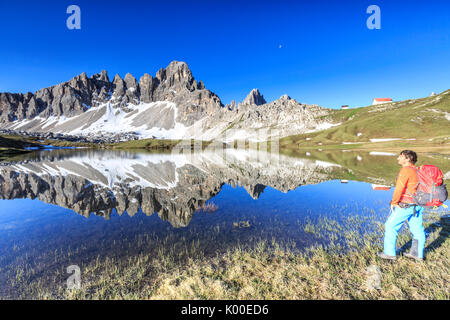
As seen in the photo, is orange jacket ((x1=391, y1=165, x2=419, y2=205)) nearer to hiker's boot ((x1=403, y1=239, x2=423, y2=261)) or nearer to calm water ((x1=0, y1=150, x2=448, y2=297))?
hiker's boot ((x1=403, y1=239, x2=423, y2=261))

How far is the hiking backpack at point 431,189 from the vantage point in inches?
336

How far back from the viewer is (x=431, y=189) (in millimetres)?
→ 8578

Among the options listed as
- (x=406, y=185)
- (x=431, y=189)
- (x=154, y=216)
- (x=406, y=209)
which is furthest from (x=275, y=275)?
(x=154, y=216)

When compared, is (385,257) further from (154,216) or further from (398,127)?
(398,127)

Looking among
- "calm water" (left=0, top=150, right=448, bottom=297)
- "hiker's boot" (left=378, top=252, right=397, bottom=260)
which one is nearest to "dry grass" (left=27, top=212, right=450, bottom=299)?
"hiker's boot" (left=378, top=252, right=397, bottom=260)

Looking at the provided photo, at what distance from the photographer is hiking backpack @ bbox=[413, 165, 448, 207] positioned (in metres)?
8.54

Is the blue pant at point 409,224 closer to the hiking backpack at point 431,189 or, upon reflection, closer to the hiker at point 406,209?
the hiker at point 406,209

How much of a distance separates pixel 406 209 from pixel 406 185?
1.22 m

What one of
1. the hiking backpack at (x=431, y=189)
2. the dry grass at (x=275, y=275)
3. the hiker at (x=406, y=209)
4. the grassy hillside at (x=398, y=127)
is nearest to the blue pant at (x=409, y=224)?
the hiker at (x=406, y=209)

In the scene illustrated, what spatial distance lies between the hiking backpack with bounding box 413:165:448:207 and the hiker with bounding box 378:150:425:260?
0.21 meters
